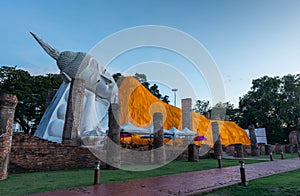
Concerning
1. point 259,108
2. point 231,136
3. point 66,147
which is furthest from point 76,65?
point 259,108

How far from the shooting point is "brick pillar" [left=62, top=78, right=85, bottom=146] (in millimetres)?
12555

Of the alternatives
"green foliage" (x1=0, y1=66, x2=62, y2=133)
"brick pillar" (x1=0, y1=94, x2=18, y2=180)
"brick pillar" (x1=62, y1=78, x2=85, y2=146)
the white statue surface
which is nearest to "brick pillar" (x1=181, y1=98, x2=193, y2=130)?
the white statue surface

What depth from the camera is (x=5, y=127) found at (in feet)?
22.6

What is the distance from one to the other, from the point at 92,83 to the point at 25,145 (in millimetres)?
13081

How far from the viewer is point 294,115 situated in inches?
1268

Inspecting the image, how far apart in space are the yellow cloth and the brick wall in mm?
16538

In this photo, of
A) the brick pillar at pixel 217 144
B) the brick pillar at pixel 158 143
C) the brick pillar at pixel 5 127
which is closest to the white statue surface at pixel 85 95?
the brick pillar at pixel 158 143

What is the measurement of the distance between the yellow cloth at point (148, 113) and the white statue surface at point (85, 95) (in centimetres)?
445

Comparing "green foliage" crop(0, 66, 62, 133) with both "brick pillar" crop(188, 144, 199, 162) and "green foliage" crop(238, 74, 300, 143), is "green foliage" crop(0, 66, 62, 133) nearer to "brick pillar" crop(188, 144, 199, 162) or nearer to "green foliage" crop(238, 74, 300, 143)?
"brick pillar" crop(188, 144, 199, 162)

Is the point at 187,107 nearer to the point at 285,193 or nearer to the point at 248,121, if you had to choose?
the point at 248,121

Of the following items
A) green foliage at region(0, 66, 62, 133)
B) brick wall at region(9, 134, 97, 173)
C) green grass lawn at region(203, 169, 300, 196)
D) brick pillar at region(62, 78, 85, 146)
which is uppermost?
green foliage at region(0, 66, 62, 133)

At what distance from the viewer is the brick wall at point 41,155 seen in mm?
7945

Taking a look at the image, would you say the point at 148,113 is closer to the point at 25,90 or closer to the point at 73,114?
the point at 25,90

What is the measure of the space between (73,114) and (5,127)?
23.1 feet
